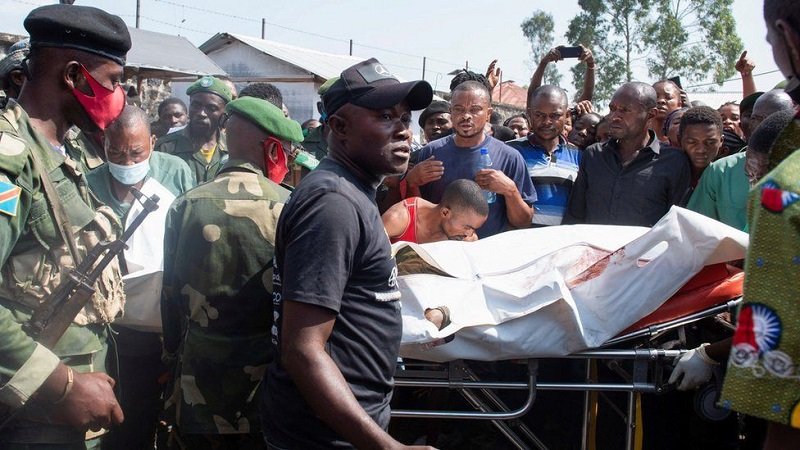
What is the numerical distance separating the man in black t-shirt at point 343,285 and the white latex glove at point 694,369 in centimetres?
141

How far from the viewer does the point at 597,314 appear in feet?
10.0

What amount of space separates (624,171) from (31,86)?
141 inches

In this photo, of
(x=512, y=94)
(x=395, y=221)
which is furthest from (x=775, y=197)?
A: (x=512, y=94)

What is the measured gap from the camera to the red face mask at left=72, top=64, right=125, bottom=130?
7.48 feet

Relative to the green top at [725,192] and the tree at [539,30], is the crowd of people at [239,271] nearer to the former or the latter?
the green top at [725,192]

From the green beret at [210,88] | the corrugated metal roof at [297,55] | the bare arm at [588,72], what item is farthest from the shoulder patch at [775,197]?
the corrugated metal roof at [297,55]

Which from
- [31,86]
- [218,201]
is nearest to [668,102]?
[218,201]

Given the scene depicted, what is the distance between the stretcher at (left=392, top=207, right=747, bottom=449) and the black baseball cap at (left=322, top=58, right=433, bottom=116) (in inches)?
42.3

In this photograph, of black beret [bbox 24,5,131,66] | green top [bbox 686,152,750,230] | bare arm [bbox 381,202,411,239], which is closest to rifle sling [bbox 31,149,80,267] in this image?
black beret [bbox 24,5,131,66]

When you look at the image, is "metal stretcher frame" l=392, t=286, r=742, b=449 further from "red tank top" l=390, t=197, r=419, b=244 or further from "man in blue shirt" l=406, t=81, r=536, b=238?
"man in blue shirt" l=406, t=81, r=536, b=238

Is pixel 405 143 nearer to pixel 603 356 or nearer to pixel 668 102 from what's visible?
pixel 603 356

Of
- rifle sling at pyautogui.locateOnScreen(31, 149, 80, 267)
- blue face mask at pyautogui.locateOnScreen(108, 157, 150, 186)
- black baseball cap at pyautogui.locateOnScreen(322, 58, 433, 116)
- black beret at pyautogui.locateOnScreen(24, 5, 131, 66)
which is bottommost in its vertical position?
blue face mask at pyautogui.locateOnScreen(108, 157, 150, 186)

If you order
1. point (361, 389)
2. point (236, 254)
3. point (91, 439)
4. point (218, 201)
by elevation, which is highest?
point (218, 201)

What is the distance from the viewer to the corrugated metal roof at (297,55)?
858 inches
